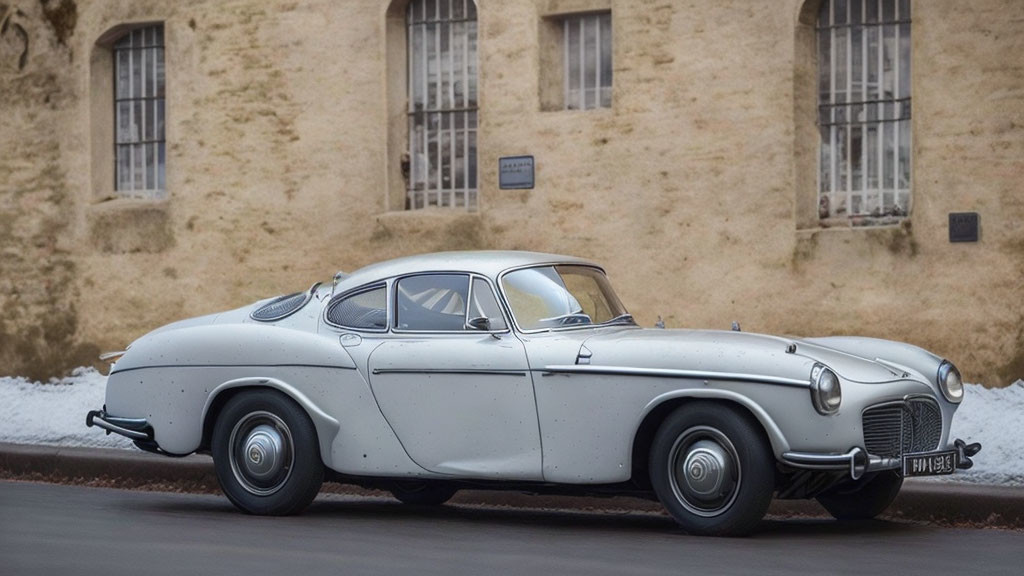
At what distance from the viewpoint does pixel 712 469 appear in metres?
8.39

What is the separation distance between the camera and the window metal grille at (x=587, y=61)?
1516cm

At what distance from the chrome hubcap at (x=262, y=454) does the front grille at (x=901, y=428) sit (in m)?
3.15

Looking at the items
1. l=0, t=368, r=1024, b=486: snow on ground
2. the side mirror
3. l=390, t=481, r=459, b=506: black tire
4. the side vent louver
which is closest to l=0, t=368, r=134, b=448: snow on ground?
l=0, t=368, r=1024, b=486: snow on ground

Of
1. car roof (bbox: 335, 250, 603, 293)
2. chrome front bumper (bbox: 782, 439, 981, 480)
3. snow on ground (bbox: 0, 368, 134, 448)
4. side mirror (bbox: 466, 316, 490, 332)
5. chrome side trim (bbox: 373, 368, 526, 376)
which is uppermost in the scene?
car roof (bbox: 335, 250, 603, 293)

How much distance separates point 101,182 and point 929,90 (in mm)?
8317

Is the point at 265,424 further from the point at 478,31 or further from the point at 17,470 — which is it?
the point at 478,31

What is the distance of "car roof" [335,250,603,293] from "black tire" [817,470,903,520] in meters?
1.91

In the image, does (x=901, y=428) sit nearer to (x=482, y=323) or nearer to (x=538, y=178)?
(x=482, y=323)

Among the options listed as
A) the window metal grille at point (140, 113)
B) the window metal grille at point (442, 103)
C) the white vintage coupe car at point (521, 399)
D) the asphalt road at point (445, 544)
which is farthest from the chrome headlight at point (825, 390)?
the window metal grille at point (140, 113)

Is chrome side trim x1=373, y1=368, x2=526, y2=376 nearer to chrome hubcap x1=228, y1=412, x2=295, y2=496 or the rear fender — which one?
the rear fender

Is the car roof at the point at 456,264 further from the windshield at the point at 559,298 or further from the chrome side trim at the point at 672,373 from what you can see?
the chrome side trim at the point at 672,373

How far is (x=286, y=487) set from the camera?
31.4 feet

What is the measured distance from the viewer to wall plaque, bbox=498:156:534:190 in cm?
1512

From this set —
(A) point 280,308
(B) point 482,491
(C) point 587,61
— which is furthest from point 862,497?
(C) point 587,61
